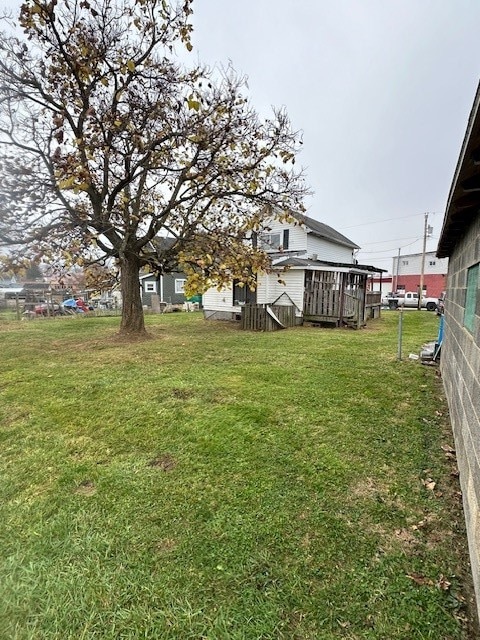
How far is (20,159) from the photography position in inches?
331

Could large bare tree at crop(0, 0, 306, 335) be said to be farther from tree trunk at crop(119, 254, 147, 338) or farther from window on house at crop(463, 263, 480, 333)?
window on house at crop(463, 263, 480, 333)

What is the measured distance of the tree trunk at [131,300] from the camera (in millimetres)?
10223

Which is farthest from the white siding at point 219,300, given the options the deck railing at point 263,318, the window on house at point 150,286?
the window on house at point 150,286

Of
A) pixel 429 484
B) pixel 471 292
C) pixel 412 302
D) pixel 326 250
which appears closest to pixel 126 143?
pixel 471 292

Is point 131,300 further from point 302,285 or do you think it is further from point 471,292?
point 471,292

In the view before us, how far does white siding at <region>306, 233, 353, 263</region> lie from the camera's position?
651 inches

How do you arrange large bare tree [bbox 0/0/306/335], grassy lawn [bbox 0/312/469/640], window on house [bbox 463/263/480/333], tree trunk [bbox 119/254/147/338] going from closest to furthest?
grassy lawn [bbox 0/312/469/640]
window on house [bbox 463/263/480/333]
large bare tree [bbox 0/0/306/335]
tree trunk [bbox 119/254/147/338]

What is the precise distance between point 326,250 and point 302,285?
497 centimetres

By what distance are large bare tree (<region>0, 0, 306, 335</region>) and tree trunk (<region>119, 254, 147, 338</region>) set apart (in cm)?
42

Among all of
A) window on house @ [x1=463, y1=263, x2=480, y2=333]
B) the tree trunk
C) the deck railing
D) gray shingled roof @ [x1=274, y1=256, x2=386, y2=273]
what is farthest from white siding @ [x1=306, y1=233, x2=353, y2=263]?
window on house @ [x1=463, y1=263, x2=480, y2=333]

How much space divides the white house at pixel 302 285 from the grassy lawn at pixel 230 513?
27.0 ft

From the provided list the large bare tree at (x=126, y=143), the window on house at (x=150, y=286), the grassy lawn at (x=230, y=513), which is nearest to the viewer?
the grassy lawn at (x=230, y=513)

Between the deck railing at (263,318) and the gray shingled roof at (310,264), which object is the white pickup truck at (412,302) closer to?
the gray shingled roof at (310,264)

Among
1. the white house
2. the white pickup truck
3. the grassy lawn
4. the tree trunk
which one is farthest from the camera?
the white pickup truck
